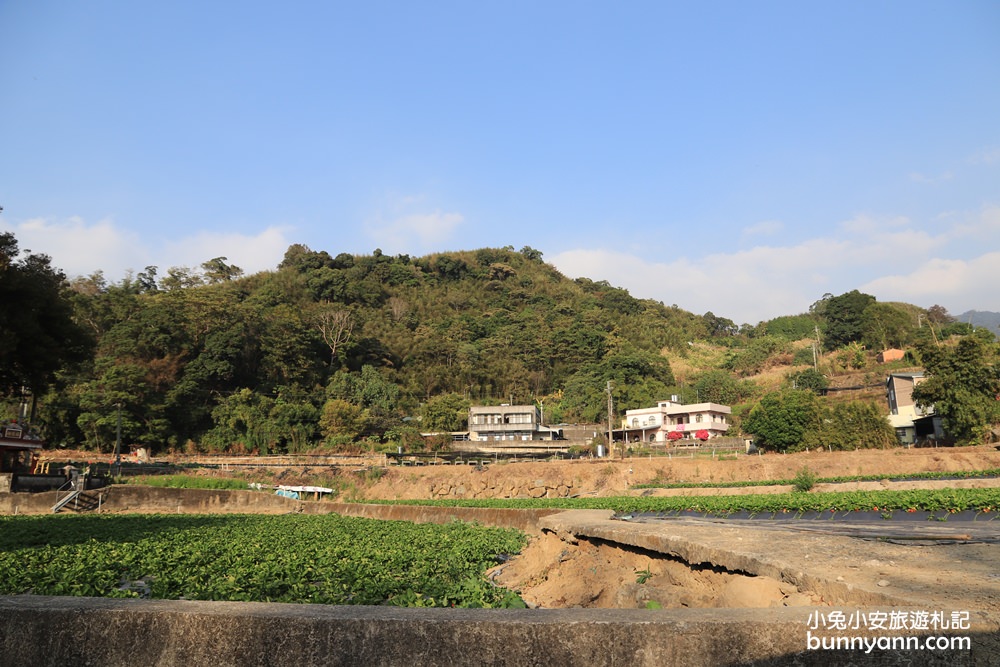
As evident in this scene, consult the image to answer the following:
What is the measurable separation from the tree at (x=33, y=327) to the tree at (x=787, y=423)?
4217 cm

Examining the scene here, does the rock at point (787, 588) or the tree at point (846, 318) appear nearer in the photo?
the rock at point (787, 588)

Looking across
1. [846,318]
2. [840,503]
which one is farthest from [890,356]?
[840,503]

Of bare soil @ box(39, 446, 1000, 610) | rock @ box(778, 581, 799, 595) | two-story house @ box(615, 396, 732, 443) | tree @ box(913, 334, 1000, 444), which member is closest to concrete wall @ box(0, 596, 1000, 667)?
bare soil @ box(39, 446, 1000, 610)

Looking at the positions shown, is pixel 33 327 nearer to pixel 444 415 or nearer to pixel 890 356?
pixel 444 415

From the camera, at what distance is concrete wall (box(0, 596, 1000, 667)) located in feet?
9.95

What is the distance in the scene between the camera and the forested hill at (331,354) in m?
52.1

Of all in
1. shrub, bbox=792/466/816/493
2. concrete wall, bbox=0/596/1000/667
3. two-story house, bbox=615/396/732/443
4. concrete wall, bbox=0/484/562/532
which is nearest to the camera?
concrete wall, bbox=0/596/1000/667

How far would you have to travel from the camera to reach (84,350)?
2952 cm

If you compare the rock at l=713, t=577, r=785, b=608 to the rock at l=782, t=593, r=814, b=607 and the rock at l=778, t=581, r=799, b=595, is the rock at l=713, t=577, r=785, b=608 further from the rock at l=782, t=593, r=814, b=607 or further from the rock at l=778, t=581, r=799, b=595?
the rock at l=782, t=593, r=814, b=607

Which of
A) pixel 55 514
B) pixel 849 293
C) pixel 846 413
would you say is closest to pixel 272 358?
pixel 55 514

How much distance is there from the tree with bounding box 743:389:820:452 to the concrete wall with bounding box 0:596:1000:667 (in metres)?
42.2

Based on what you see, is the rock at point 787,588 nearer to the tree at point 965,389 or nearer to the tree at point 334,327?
the tree at point 965,389

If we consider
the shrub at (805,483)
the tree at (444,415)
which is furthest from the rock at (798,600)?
the tree at (444,415)

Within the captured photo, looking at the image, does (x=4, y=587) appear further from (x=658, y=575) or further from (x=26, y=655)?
(x=658, y=575)
